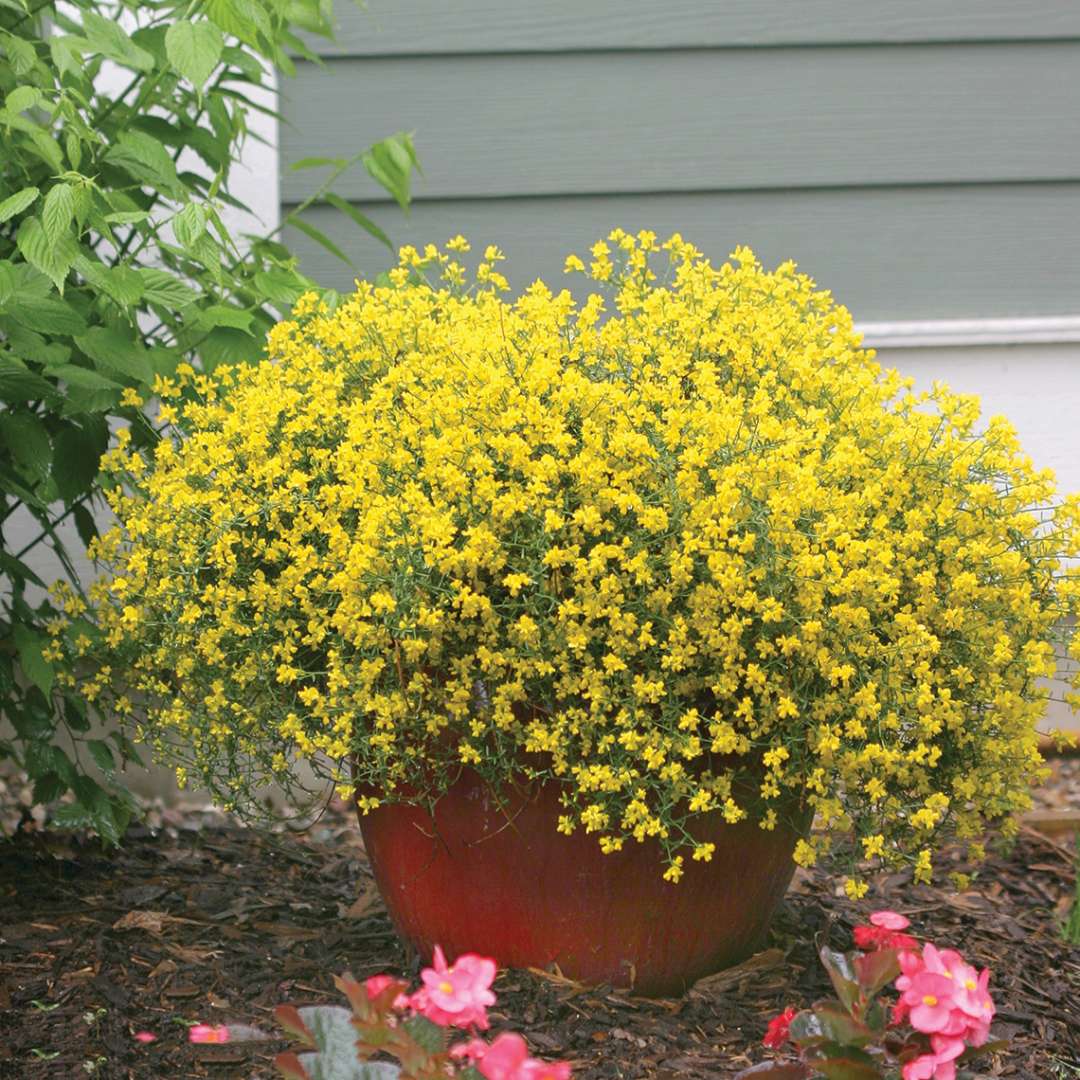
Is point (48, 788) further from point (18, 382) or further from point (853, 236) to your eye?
point (853, 236)

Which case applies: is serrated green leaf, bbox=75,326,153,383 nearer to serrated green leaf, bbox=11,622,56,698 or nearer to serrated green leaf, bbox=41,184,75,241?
serrated green leaf, bbox=41,184,75,241

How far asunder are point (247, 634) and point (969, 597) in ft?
3.60

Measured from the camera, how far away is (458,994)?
4.55ft

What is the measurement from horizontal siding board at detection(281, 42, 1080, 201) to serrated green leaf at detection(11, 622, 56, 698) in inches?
58.1

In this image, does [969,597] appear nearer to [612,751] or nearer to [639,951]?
[612,751]

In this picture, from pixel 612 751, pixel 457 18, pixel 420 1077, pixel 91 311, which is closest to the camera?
pixel 420 1077

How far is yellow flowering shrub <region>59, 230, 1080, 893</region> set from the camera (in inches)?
77.8

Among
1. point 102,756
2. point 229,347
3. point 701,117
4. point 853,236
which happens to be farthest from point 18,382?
point 853,236

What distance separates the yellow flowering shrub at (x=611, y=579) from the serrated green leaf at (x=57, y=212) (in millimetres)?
400

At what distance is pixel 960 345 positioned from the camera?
3.75 meters

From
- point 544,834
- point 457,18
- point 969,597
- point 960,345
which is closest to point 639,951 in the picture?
point 544,834

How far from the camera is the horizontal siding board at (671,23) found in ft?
11.7

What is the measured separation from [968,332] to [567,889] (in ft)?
7.16

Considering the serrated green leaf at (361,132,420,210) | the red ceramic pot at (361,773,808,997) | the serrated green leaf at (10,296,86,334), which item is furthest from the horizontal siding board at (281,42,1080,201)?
the red ceramic pot at (361,773,808,997)
